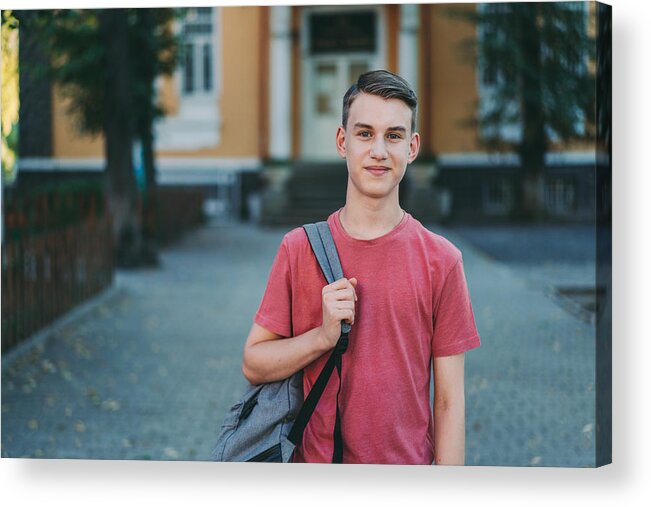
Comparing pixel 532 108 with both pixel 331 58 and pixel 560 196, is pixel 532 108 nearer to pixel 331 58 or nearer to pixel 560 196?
pixel 560 196

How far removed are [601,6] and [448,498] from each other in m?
2.27

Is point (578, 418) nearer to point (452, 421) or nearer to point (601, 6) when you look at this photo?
point (601, 6)

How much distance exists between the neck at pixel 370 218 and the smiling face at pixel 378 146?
0.09 ft

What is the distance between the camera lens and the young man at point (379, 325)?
9.39ft

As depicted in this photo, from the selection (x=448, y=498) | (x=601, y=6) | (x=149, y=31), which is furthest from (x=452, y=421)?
(x=149, y=31)

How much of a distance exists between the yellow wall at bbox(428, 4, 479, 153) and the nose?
9.36 metres

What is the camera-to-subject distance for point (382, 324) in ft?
9.56

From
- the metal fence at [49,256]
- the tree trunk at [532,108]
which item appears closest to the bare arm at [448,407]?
the metal fence at [49,256]

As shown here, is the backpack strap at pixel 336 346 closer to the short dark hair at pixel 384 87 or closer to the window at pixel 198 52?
the short dark hair at pixel 384 87

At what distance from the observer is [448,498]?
4305mm

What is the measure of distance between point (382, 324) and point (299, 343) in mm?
252

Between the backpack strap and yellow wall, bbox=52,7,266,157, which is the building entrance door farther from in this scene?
the backpack strap

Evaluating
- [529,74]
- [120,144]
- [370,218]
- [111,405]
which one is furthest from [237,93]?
[370,218]

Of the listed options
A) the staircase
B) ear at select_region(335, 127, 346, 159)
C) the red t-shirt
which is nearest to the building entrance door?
the staircase
